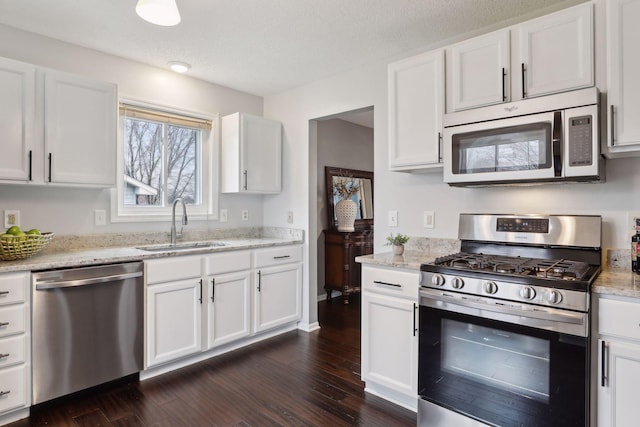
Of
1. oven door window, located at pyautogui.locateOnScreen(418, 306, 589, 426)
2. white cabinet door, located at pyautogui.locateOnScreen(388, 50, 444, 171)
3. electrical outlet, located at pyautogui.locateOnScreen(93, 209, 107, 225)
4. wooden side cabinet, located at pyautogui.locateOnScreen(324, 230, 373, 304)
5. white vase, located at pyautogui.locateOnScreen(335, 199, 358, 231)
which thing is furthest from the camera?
white vase, located at pyautogui.locateOnScreen(335, 199, 358, 231)

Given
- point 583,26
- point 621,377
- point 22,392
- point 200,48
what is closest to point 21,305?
point 22,392

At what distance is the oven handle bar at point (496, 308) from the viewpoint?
1.58 m

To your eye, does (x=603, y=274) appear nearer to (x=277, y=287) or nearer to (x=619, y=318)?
(x=619, y=318)

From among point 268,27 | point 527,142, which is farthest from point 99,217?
point 527,142

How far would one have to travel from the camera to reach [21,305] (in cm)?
204

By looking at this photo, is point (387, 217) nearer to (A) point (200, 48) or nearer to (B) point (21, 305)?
(A) point (200, 48)

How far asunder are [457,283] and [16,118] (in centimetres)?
277

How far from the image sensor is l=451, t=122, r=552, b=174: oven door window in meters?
1.91

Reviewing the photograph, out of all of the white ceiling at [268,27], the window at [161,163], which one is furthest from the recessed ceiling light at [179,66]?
the window at [161,163]

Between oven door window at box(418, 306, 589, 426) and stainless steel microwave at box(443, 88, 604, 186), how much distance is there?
31.5 inches

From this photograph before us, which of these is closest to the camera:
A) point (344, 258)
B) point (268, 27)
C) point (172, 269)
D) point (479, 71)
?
point (479, 71)

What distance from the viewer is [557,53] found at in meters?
1.89

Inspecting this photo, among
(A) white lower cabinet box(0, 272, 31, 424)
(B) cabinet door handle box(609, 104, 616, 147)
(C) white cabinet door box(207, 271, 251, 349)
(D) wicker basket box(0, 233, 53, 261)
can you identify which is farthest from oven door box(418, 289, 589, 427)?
(D) wicker basket box(0, 233, 53, 261)

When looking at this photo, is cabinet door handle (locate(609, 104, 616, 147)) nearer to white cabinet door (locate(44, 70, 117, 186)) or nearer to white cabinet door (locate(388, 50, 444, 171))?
white cabinet door (locate(388, 50, 444, 171))
